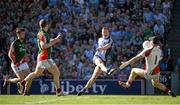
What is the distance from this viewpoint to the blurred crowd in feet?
105

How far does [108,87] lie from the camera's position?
30.8 meters

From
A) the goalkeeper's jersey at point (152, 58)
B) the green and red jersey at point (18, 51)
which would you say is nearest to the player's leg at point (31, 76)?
the green and red jersey at point (18, 51)

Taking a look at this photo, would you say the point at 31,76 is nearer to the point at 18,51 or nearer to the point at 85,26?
the point at 18,51

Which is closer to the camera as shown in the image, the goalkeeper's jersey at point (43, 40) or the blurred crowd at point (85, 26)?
the goalkeeper's jersey at point (43, 40)

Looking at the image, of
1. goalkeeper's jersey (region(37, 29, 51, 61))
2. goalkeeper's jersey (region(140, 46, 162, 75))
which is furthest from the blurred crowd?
goalkeeper's jersey (region(140, 46, 162, 75))

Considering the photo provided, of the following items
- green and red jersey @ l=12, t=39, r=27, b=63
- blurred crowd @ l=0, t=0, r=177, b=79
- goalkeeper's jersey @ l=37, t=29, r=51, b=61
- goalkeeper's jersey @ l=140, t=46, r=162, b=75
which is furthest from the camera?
blurred crowd @ l=0, t=0, r=177, b=79

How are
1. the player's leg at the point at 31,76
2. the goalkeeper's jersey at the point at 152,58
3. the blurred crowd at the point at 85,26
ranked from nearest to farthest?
the goalkeeper's jersey at the point at 152,58 → the player's leg at the point at 31,76 → the blurred crowd at the point at 85,26

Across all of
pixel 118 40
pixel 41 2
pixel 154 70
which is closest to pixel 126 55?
pixel 118 40

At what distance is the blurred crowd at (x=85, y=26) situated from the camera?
31859 millimetres

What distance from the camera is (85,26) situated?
3366cm

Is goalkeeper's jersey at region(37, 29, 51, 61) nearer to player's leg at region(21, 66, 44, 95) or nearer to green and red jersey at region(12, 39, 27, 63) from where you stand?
player's leg at region(21, 66, 44, 95)

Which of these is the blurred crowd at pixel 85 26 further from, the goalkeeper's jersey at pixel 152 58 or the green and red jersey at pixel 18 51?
the goalkeeper's jersey at pixel 152 58

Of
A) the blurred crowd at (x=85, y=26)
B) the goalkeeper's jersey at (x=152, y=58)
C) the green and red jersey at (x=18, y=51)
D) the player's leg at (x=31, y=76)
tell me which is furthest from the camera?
the blurred crowd at (x=85, y=26)

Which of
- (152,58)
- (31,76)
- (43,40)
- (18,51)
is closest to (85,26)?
(18,51)
